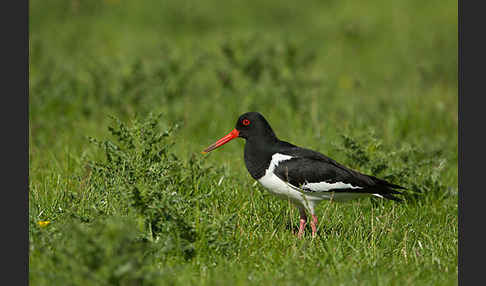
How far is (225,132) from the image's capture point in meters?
8.56

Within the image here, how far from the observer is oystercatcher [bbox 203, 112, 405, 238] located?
527cm

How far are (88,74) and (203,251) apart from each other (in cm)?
646

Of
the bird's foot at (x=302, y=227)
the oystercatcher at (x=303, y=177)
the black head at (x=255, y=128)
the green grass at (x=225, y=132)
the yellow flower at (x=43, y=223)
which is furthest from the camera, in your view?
the black head at (x=255, y=128)

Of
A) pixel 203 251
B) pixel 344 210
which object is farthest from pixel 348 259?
pixel 344 210

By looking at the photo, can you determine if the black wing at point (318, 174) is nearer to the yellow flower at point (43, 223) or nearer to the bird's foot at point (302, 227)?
the bird's foot at point (302, 227)

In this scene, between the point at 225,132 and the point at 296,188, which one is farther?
the point at 225,132

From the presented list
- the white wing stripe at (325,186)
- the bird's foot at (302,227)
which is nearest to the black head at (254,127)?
the white wing stripe at (325,186)

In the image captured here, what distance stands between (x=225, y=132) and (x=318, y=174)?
3.36 metres

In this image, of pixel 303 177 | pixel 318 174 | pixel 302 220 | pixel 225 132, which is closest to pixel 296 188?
pixel 303 177

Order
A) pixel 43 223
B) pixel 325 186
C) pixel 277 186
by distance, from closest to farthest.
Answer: pixel 43 223, pixel 277 186, pixel 325 186

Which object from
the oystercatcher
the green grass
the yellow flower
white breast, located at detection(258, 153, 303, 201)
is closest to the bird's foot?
the oystercatcher

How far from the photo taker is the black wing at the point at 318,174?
5.27 m

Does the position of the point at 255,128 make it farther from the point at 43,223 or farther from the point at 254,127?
the point at 43,223

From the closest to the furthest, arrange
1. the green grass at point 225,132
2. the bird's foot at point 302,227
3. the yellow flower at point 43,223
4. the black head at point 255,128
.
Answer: the green grass at point 225,132 < the yellow flower at point 43,223 < the bird's foot at point 302,227 < the black head at point 255,128
